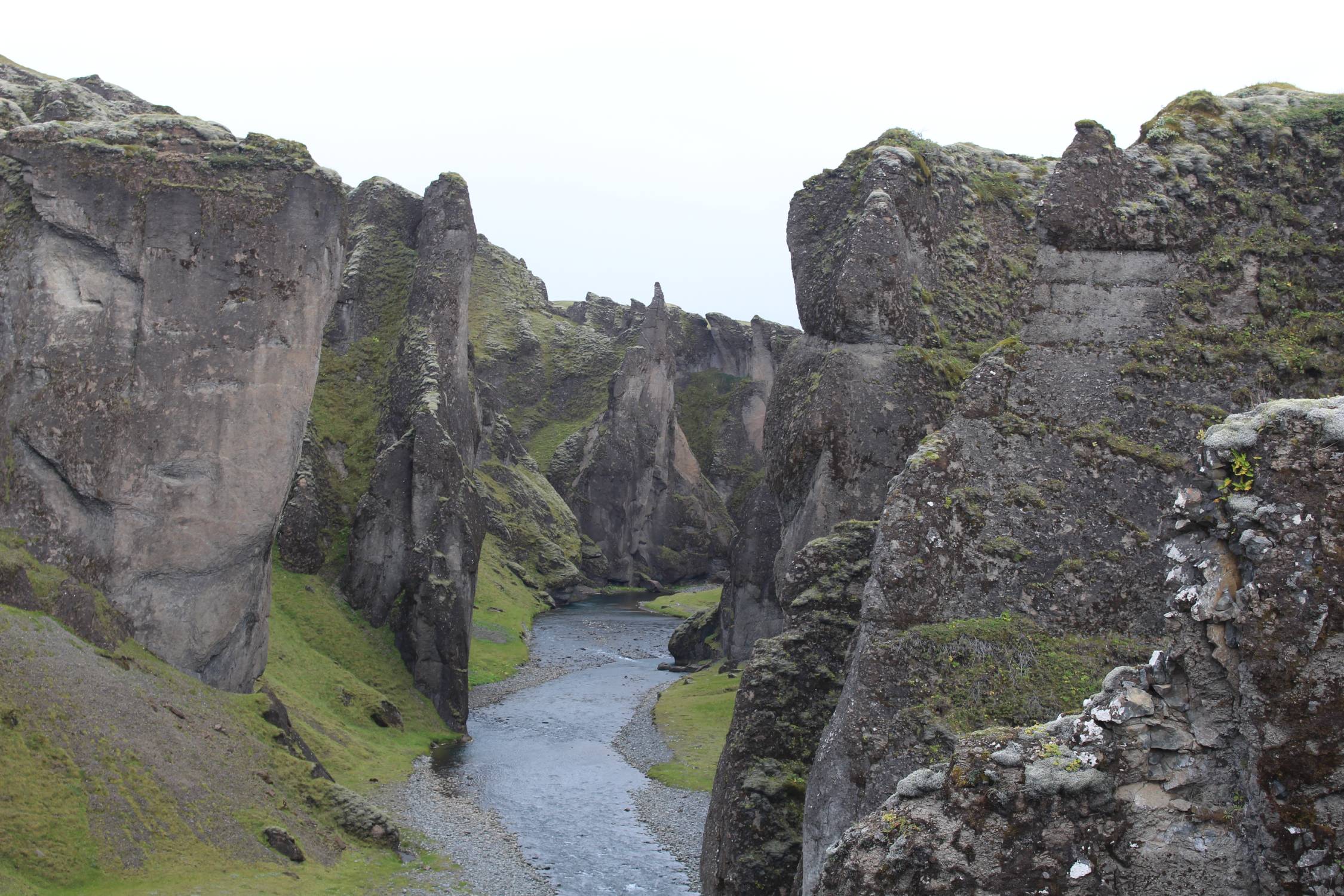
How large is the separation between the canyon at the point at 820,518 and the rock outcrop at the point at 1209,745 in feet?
0.09

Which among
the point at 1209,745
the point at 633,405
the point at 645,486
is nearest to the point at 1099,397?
the point at 1209,745

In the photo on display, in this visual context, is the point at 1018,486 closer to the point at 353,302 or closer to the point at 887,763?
the point at 887,763

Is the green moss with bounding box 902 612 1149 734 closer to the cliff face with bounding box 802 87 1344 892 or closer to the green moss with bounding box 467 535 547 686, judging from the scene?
the cliff face with bounding box 802 87 1344 892

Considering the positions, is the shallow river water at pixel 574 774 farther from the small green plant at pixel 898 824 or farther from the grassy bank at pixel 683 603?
the small green plant at pixel 898 824

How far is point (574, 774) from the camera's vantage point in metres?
45.5

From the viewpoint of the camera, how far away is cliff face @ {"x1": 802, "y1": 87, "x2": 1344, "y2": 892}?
47.0 ft

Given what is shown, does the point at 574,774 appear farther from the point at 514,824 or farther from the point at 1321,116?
the point at 1321,116

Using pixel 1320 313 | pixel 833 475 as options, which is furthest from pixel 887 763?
pixel 833 475

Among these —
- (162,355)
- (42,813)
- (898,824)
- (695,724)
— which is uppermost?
(162,355)

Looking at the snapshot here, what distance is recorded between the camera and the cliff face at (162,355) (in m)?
33.2

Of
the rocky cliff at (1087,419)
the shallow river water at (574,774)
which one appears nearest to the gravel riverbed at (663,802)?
the shallow river water at (574,774)

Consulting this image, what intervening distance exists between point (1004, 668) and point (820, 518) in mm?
20333

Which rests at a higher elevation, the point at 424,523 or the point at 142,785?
the point at 424,523

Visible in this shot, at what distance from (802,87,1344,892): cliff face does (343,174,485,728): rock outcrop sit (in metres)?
40.1
